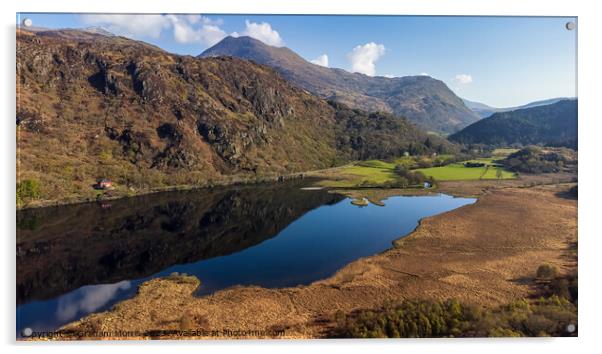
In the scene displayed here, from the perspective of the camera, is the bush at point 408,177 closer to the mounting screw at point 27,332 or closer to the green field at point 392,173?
the green field at point 392,173

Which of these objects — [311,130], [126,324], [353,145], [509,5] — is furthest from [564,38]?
[311,130]

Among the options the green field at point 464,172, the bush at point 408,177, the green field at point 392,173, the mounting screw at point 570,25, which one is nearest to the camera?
the mounting screw at point 570,25

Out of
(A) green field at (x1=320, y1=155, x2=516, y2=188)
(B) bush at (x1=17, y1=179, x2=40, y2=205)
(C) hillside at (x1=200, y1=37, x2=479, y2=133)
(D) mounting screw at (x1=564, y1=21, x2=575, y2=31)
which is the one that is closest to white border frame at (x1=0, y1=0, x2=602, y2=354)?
(D) mounting screw at (x1=564, y1=21, x2=575, y2=31)

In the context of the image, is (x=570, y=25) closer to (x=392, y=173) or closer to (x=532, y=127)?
(x=392, y=173)

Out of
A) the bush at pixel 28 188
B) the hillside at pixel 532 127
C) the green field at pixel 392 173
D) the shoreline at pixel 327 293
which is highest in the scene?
the hillside at pixel 532 127

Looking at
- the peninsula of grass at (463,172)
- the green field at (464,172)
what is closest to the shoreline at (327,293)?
the peninsula of grass at (463,172)

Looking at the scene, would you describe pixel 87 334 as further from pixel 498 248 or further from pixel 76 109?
pixel 76 109

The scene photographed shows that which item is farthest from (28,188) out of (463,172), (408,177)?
(463,172)
